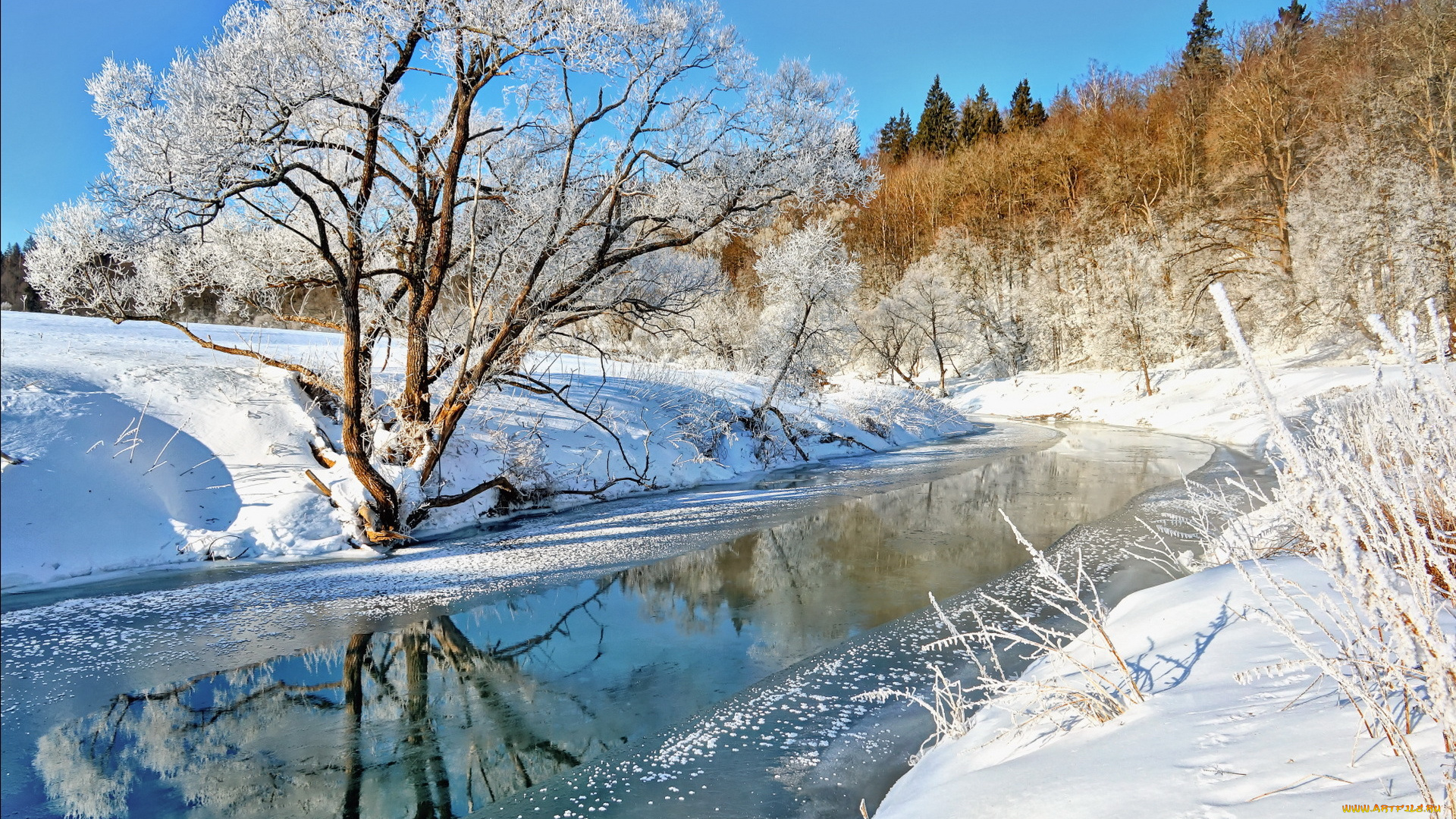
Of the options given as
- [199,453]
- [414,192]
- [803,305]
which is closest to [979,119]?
[803,305]

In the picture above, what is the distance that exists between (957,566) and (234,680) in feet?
20.7

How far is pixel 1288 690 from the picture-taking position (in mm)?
2416

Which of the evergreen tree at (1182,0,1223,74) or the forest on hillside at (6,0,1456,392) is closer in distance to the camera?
the forest on hillside at (6,0,1456,392)

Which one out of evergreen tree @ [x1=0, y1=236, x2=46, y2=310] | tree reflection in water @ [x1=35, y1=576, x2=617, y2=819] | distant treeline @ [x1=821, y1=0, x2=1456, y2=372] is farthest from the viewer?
distant treeline @ [x1=821, y1=0, x2=1456, y2=372]

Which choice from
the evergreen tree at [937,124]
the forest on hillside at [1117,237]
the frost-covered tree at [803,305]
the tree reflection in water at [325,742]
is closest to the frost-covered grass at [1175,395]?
the forest on hillside at [1117,237]

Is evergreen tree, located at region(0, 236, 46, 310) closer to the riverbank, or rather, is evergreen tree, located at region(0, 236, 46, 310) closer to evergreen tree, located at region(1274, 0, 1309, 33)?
the riverbank

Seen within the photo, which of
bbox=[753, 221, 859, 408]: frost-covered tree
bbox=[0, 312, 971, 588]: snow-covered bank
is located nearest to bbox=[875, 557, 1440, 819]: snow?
bbox=[0, 312, 971, 588]: snow-covered bank

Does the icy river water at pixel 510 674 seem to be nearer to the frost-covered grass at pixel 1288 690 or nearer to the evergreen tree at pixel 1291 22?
the frost-covered grass at pixel 1288 690

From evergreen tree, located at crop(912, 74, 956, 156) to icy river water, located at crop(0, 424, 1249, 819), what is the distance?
47.0 metres

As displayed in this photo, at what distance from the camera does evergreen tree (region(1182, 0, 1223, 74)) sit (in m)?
32.2

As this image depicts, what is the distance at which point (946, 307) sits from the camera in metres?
35.2

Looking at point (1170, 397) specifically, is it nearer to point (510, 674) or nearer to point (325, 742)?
point (510, 674)

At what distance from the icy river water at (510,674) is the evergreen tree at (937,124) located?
47.0 m

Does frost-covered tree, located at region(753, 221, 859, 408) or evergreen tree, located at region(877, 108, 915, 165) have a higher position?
evergreen tree, located at region(877, 108, 915, 165)
